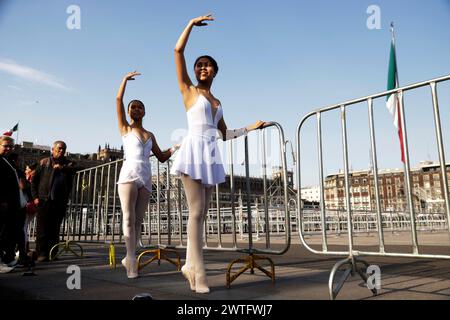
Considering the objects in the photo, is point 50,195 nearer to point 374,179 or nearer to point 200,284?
point 200,284

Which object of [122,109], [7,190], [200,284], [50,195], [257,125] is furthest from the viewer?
[50,195]

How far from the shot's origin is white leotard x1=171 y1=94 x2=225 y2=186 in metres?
2.72

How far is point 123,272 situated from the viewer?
13.2 feet

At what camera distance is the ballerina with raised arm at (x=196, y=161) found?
2715 mm

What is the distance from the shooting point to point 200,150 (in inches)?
108

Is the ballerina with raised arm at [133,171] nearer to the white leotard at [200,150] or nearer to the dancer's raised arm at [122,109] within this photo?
the dancer's raised arm at [122,109]

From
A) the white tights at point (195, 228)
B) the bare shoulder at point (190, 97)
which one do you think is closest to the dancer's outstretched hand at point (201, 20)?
the bare shoulder at point (190, 97)

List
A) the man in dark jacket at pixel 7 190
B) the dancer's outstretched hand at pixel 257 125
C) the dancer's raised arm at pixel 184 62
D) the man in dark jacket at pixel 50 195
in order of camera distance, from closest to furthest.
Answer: the dancer's raised arm at pixel 184 62 → the dancer's outstretched hand at pixel 257 125 → the man in dark jacket at pixel 7 190 → the man in dark jacket at pixel 50 195

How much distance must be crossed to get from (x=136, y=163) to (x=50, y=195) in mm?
2847

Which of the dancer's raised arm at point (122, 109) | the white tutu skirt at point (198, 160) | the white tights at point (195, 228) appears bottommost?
the white tights at point (195, 228)

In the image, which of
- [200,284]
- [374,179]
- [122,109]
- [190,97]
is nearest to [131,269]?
[200,284]
